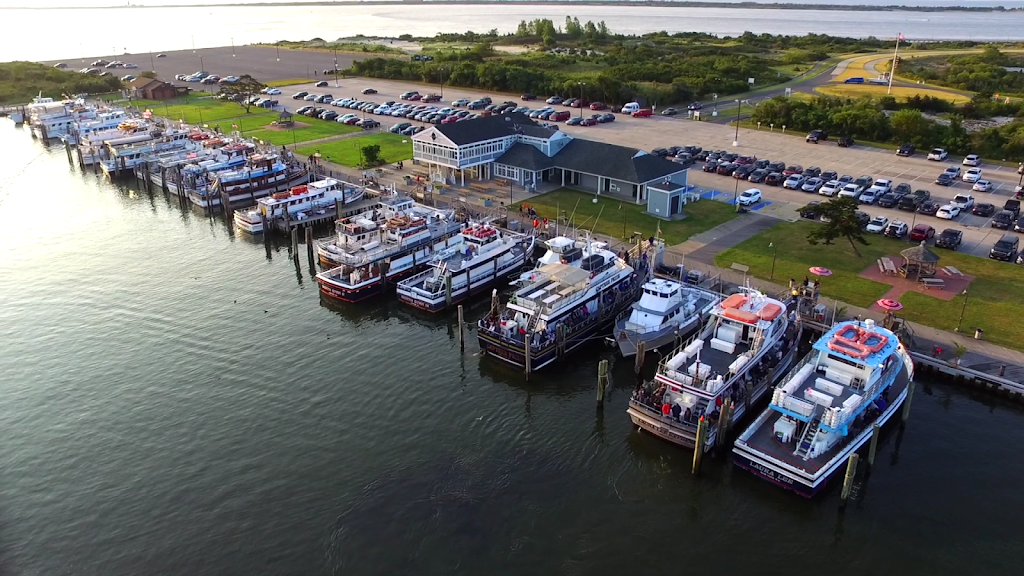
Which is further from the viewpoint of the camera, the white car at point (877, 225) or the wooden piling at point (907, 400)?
the white car at point (877, 225)

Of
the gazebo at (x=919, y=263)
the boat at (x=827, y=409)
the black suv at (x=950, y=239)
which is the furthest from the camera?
the black suv at (x=950, y=239)

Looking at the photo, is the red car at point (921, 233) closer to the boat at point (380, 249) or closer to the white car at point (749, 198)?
the white car at point (749, 198)

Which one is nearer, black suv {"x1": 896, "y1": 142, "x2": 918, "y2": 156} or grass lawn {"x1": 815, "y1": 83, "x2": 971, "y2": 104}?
black suv {"x1": 896, "y1": 142, "x2": 918, "y2": 156}

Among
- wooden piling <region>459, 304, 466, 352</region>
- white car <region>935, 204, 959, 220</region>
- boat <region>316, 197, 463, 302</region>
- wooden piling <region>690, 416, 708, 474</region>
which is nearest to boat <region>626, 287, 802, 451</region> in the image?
wooden piling <region>690, 416, 708, 474</region>

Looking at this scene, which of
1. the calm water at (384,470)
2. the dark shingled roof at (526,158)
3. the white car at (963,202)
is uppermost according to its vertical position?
the dark shingled roof at (526,158)

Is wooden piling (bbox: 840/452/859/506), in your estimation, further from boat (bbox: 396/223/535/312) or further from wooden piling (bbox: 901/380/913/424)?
boat (bbox: 396/223/535/312)

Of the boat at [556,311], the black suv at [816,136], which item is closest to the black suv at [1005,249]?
the boat at [556,311]
